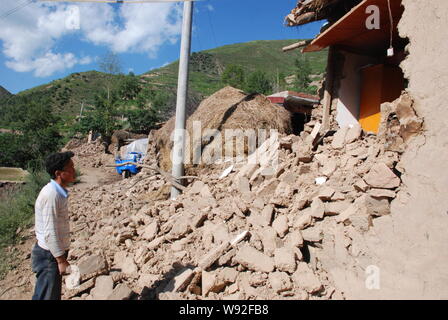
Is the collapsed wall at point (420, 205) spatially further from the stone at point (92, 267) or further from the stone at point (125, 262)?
the stone at point (92, 267)

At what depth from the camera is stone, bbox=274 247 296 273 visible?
9.41 ft

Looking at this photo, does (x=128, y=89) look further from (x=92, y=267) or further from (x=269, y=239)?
(x=269, y=239)

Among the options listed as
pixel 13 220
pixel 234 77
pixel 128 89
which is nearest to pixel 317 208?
pixel 13 220

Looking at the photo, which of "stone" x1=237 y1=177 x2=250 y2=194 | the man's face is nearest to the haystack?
"stone" x1=237 y1=177 x2=250 y2=194

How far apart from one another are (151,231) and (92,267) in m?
1.01

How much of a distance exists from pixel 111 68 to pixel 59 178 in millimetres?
35262

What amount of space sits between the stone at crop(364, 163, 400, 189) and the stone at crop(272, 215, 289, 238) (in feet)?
3.40

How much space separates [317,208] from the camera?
332cm

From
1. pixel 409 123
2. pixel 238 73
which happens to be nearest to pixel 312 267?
pixel 409 123

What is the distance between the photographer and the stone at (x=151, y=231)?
4.05m

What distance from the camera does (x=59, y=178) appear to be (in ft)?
8.14

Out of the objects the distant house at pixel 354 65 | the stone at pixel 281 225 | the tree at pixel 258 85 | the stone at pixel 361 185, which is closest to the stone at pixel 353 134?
the stone at pixel 361 185

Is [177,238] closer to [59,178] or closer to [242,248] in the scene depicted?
[242,248]

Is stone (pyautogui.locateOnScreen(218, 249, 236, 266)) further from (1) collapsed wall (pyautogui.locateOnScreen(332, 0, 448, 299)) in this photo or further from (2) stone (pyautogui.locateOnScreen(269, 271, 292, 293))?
(1) collapsed wall (pyautogui.locateOnScreen(332, 0, 448, 299))
